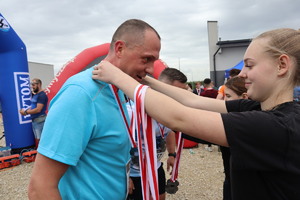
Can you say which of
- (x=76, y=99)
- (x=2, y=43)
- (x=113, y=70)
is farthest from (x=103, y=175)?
(x=2, y=43)

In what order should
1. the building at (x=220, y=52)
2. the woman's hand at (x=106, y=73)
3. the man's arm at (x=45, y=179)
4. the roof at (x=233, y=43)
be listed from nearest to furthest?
1. the man's arm at (x=45, y=179)
2. the woman's hand at (x=106, y=73)
3. the roof at (x=233, y=43)
4. the building at (x=220, y=52)

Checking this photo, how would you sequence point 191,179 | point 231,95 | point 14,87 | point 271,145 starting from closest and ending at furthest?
point 271,145 → point 231,95 → point 191,179 → point 14,87

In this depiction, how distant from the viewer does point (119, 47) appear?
146 centimetres

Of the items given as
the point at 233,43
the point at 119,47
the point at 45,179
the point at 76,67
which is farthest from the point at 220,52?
the point at 45,179

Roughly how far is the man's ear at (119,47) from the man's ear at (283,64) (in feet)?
2.91

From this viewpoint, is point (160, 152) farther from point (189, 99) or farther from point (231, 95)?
point (189, 99)

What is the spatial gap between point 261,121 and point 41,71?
25072 millimetres

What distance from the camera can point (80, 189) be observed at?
4.23 ft

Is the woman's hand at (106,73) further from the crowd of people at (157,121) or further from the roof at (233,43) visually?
the roof at (233,43)

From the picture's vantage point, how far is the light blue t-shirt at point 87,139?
3.68 feet

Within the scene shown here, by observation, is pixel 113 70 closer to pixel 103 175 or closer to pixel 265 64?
pixel 103 175

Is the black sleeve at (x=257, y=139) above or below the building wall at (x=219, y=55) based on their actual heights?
above

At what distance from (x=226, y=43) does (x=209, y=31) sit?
1.83 meters

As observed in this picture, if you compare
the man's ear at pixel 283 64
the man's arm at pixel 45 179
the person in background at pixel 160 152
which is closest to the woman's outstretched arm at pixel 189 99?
the person in background at pixel 160 152
